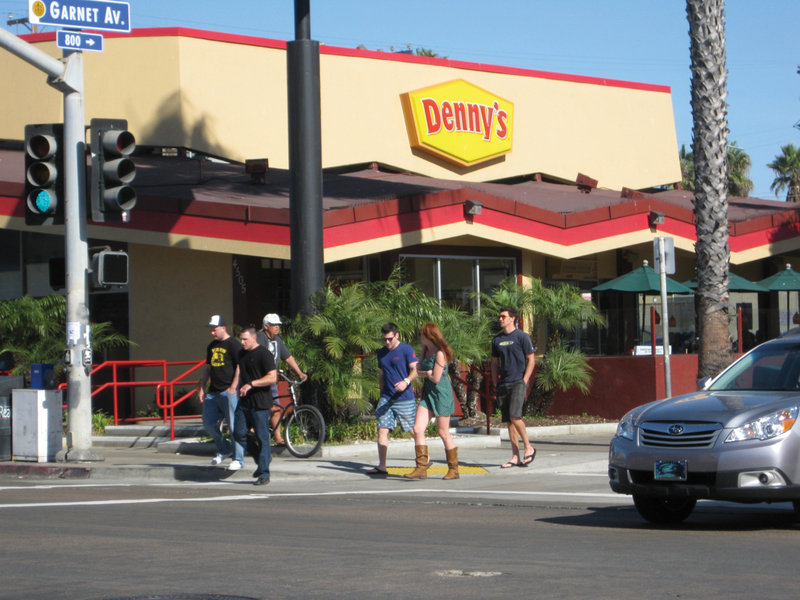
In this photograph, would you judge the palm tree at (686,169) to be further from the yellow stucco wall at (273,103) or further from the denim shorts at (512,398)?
the denim shorts at (512,398)

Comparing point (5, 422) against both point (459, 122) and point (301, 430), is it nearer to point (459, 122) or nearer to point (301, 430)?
point (301, 430)

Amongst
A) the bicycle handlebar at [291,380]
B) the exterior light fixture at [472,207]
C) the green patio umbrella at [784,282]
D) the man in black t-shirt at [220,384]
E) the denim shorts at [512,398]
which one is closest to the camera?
the denim shorts at [512,398]

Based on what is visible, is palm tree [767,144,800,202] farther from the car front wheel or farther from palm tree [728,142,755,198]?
the car front wheel

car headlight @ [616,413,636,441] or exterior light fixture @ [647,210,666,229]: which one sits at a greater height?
exterior light fixture @ [647,210,666,229]

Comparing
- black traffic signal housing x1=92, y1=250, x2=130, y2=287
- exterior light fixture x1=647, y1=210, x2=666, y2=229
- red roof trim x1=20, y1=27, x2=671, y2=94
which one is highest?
red roof trim x1=20, y1=27, x2=671, y2=94

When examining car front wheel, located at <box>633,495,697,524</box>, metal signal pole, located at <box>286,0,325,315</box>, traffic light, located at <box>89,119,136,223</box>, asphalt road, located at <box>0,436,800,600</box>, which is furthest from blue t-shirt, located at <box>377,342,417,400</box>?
car front wheel, located at <box>633,495,697,524</box>

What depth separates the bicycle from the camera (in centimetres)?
1538

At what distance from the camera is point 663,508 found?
9805 mm

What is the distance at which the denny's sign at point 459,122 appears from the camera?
29172 mm

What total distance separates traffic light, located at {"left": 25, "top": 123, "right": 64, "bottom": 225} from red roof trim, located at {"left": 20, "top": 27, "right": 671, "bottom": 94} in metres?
10.8

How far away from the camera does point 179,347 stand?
22109mm

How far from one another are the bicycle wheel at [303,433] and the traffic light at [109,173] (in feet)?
11.3

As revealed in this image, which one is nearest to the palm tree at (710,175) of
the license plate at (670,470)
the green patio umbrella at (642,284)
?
the green patio umbrella at (642,284)

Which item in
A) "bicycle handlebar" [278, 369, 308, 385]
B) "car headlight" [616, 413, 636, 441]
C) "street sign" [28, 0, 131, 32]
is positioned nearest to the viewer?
"car headlight" [616, 413, 636, 441]
